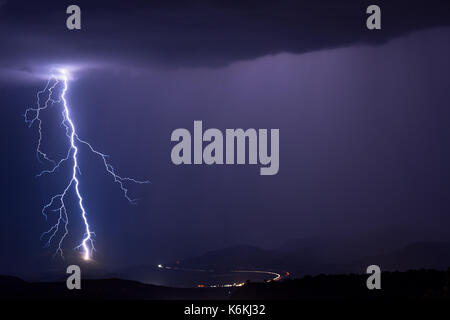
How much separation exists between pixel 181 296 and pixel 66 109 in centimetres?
696

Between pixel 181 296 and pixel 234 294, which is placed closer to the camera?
pixel 234 294

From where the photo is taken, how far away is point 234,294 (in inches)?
A: 790

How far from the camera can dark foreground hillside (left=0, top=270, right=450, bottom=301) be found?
1903 centimetres

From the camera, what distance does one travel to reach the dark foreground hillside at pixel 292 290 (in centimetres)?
1903

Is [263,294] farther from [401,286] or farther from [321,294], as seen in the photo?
[401,286]

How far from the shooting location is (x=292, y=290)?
67.4 ft

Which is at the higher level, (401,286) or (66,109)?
(66,109)

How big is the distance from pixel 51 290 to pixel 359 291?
10261 millimetres
